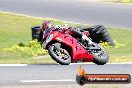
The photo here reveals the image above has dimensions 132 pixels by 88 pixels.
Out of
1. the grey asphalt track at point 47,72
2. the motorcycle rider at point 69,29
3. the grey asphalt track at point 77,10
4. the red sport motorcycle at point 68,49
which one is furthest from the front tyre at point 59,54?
the grey asphalt track at point 77,10

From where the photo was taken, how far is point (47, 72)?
12.5 meters

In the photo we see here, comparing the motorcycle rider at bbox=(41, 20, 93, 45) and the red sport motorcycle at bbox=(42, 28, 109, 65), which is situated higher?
the motorcycle rider at bbox=(41, 20, 93, 45)

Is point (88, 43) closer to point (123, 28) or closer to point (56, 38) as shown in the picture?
point (56, 38)

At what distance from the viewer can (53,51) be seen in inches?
400

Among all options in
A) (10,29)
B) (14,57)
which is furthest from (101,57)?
(10,29)

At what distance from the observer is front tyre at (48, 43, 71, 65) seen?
10.1m

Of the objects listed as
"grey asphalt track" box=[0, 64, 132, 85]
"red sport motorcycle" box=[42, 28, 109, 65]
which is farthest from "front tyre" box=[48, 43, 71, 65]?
"grey asphalt track" box=[0, 64, 132, 85]

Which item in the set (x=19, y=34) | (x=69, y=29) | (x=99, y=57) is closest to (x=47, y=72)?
(x=69, y=29)

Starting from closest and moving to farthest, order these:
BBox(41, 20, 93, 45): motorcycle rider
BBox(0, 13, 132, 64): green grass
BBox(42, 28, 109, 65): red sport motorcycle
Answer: BBox(42, 28, 109, 65): red sport motorcycle < BBox(41, 20, 93, 45): motorcycle rider < BBox(0, 13, 132, 64): green grass

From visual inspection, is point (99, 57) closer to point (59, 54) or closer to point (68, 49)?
point (68, 49)

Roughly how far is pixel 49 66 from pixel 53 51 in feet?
10.1

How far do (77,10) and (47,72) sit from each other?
73.3 ft

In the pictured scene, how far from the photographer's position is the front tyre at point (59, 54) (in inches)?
399

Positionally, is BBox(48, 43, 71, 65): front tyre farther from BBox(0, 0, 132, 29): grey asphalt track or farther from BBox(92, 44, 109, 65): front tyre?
BBox(0, 0, 132, 29): grey asphalt track
